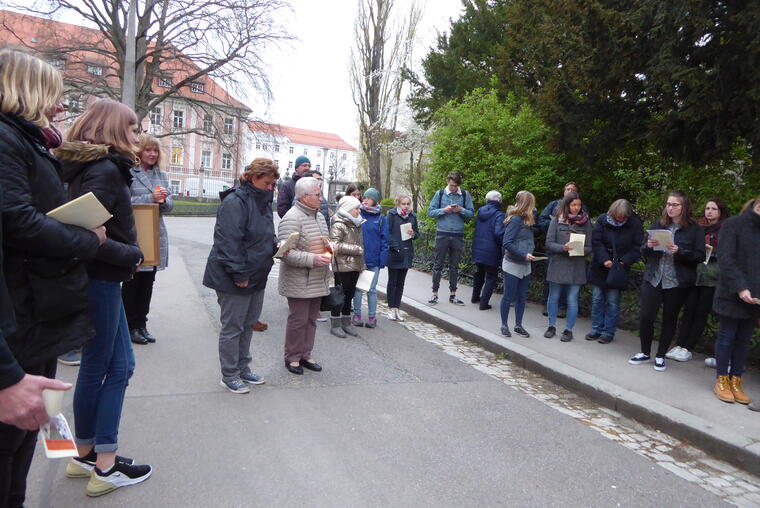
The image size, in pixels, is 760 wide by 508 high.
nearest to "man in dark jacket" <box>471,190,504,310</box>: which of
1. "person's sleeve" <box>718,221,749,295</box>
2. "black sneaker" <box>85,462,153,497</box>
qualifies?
"person's sleeve" <box>718,221,749,295</box>

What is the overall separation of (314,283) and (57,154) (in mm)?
2639

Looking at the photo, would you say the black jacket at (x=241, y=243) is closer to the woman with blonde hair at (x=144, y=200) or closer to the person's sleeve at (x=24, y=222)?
the woman with blonde hair at (x=144, y=200)

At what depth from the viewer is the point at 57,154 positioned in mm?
2553

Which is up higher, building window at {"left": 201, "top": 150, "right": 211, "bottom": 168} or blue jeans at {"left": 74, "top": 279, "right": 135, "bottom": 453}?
building window at {"left": 201, "top": 150, "right": 211, "bottom": 168}

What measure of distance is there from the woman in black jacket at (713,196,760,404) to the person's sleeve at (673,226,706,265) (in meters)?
0.72

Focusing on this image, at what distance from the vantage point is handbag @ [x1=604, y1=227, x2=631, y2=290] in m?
6.38

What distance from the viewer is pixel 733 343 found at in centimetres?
471

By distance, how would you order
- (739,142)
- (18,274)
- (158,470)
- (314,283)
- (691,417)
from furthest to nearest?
(739,142) < (314,283) < (691,417) < (158,470) < (18,274)

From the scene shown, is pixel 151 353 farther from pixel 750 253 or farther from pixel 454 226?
pixel 750 253

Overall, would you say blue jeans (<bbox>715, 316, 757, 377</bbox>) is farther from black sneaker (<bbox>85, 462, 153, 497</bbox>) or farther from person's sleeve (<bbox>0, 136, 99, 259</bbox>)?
person's sleeve (<bbox>0, 136, 99, 259</bbox>)

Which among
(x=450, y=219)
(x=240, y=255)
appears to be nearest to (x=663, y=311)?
(x=450, y=219)

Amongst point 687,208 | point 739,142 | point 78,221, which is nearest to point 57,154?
point 78,221

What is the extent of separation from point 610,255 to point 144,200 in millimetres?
5557

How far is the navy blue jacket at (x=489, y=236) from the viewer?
8.20 m
